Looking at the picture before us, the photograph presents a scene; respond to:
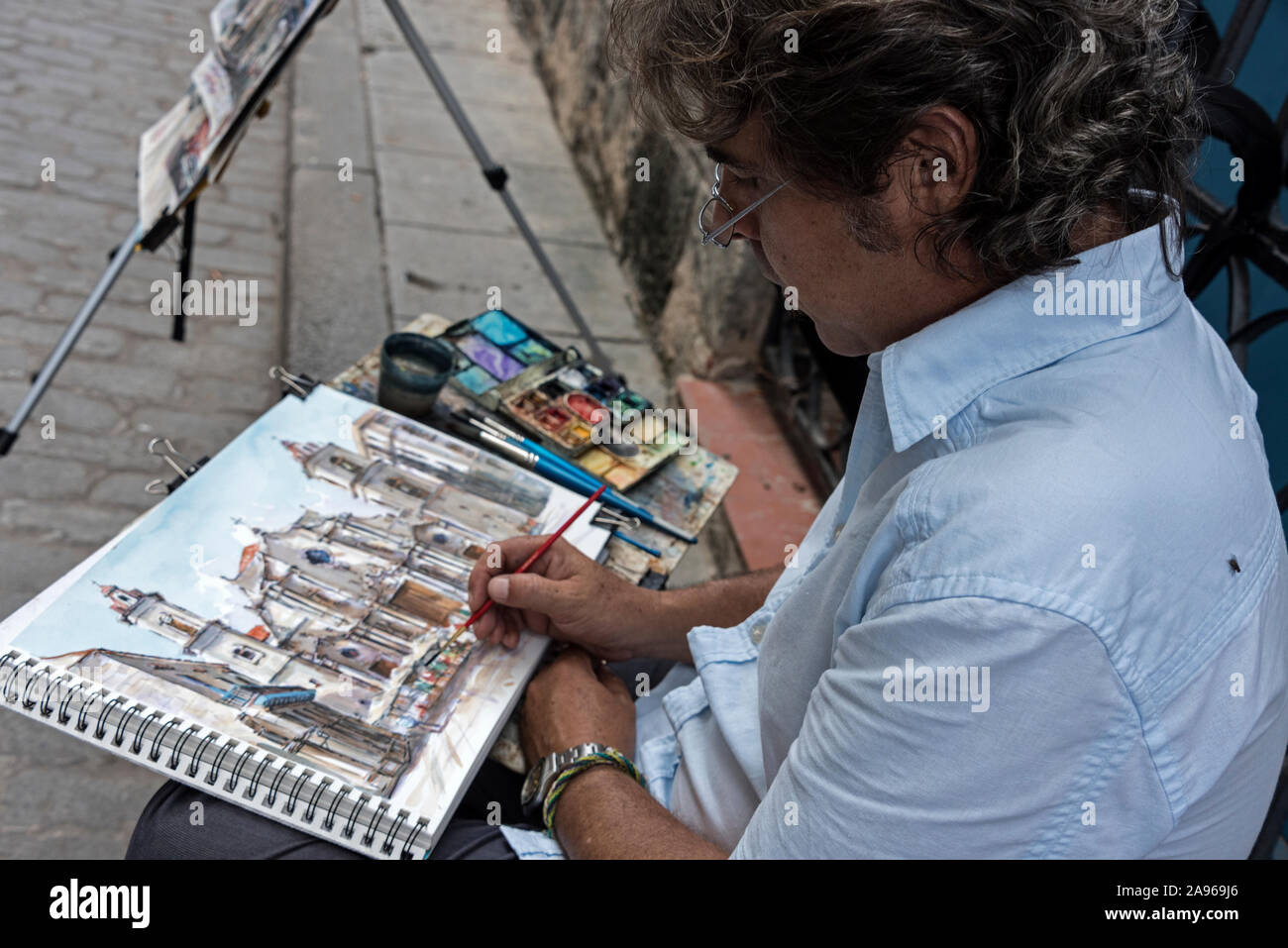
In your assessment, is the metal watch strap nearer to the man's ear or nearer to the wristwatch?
the wristwatch

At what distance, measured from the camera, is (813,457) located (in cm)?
310

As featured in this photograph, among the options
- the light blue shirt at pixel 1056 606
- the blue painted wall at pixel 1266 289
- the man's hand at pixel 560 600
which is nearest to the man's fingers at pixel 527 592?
the man's hand at pixel 560 600

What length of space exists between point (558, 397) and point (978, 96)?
3.14ft

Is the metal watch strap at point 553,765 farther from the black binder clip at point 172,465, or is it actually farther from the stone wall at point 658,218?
the stone wall at point 658,218

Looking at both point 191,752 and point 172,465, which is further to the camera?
point 172,465

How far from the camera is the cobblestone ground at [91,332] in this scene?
2.18 m

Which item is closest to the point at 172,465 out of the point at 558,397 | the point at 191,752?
the point at 191,752

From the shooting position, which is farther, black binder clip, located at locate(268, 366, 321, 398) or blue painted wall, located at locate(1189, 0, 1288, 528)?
blue painted wall, located at locate(1189, 0, 1288, 528)

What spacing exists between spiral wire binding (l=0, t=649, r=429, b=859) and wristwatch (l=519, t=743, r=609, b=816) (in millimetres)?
226

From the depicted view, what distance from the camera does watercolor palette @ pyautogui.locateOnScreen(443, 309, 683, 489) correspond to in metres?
1.68

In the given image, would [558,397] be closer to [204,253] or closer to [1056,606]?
[1056,606]

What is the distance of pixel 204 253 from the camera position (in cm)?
378

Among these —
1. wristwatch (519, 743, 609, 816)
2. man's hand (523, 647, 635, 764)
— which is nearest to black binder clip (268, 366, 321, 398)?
man's hand (523, 647, 635, 764)
